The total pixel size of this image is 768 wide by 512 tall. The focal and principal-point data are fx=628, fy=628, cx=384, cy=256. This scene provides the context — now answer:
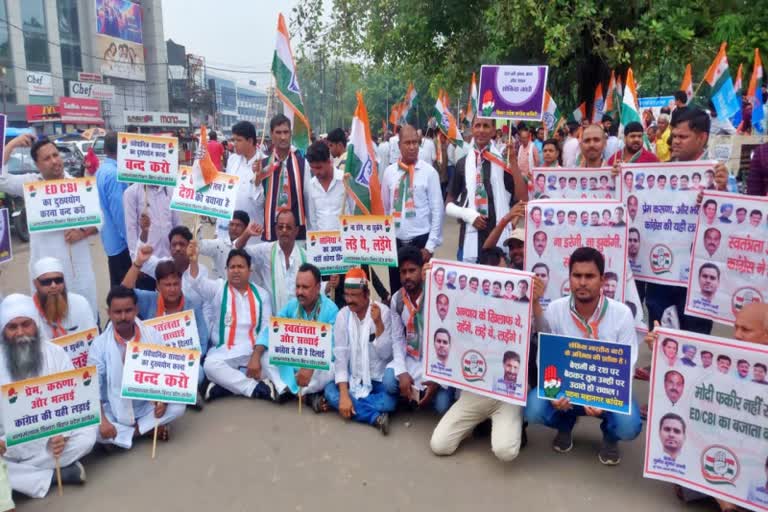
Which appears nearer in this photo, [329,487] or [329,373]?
[329,487]

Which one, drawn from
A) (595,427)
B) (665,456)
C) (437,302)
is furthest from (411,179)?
(665,456)

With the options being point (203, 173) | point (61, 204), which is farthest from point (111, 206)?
point (203, 173)

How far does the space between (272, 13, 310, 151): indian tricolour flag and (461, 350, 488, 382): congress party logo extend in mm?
2876

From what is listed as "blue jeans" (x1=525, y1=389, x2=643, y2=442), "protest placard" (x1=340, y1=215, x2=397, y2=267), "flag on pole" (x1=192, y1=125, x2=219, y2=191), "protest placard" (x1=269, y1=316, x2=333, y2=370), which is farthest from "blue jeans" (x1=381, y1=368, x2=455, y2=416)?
"flag on pole" (x1=192, y1=125, x2=219, y2=191)

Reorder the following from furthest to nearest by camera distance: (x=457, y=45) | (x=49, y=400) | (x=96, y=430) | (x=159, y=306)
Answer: (x=457, y=45) → (x=159, y=306) → (x=96, y=430) → (x=49, y=400)

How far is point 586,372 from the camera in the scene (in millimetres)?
3643

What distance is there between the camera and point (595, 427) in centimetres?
441

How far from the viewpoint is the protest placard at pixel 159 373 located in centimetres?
410

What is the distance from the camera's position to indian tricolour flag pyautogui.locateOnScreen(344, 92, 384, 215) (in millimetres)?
5309

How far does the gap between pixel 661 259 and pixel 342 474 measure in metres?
2.77

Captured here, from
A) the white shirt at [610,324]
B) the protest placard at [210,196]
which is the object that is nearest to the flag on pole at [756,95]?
the white shirt at [610,324]

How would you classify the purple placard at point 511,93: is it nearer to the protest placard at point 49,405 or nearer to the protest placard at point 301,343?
the protest placard at point 301,343

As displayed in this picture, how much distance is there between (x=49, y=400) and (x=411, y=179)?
325 cm

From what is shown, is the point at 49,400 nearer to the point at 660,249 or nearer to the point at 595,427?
the point at 595,427
